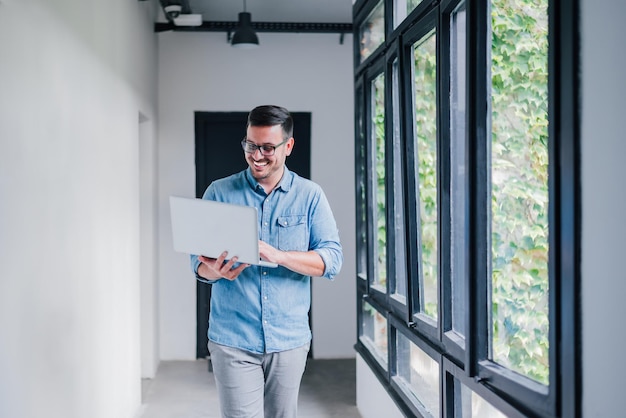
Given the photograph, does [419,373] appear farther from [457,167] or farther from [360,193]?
[360,193]

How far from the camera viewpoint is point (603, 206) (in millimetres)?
1391

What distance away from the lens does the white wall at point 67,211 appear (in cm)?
215

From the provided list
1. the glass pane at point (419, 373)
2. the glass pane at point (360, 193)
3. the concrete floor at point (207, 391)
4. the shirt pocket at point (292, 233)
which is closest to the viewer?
the shirt pocket at point (292, 233)

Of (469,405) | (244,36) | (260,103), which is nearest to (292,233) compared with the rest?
(469,405)

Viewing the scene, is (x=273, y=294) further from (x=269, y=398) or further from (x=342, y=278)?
(x=342, y=278)

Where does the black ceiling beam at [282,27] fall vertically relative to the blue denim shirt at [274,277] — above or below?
above

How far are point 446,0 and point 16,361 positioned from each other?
75.5 inches

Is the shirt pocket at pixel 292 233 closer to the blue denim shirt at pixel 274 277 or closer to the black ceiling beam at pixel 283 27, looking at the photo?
the blue denim shirt at pixel 274 277

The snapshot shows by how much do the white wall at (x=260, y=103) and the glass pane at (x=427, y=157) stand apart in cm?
308

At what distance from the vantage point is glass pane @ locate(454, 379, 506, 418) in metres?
2.12

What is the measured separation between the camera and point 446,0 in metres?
2.38

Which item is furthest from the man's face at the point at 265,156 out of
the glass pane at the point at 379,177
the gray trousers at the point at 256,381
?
the glass pane at the point at 379,177

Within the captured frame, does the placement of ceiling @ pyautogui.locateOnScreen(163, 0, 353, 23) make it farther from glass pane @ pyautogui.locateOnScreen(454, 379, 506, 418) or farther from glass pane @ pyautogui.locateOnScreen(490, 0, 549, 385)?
glass pane @ pyautogui.locateOnScreen(454, 379, 506, 418)

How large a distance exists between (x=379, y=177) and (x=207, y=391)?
219cm
